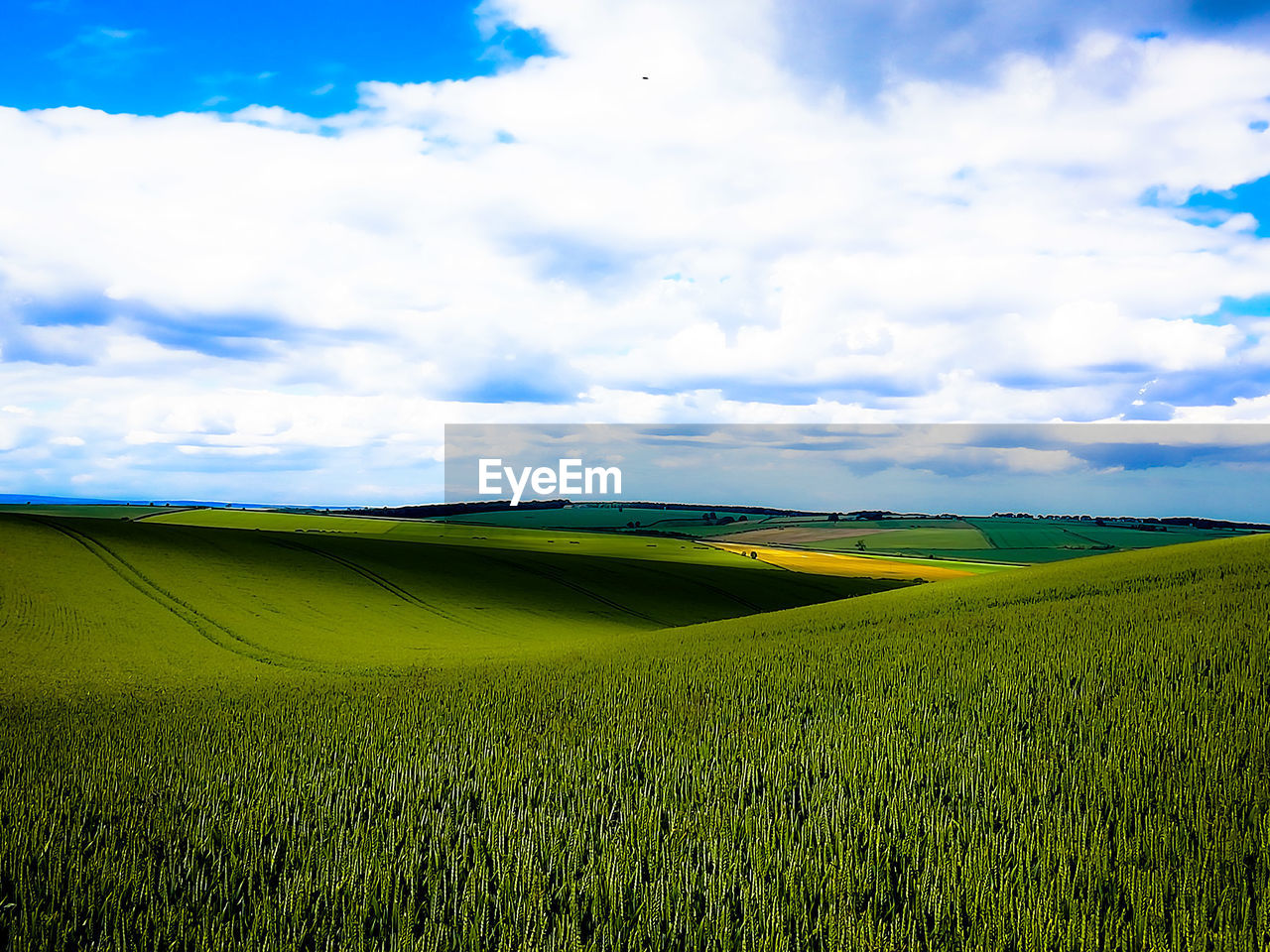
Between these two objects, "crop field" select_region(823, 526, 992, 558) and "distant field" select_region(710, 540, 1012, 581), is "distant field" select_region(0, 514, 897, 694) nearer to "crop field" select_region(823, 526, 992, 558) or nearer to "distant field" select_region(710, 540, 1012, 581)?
"distant field" select_region(710, 540, 1012, 581)

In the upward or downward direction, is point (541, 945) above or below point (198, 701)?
above

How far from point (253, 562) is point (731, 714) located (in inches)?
1596

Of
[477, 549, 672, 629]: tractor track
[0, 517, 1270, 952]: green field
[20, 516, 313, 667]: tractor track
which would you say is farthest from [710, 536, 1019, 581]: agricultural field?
[0, 517, 1270, 952]: green field

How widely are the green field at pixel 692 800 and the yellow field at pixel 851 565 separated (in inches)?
2336

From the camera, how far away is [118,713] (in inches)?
509

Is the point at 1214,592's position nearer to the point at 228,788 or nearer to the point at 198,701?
the point at 228,788

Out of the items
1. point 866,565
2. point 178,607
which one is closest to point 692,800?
point 178,607

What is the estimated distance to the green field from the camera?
458 centimetres

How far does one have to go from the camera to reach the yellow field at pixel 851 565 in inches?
2940

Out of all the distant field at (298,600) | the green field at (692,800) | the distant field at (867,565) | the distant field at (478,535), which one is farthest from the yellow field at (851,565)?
the green field at (692,800)

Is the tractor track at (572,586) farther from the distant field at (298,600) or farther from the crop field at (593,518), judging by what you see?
the crop field at (593,518)

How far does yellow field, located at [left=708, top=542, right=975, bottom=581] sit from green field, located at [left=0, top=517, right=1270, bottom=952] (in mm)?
59324

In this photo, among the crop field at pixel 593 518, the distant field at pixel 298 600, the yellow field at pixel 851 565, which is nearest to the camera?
the distant field at pixel 298 600

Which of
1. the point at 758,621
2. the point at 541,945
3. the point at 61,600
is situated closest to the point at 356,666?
the point at 758,621
